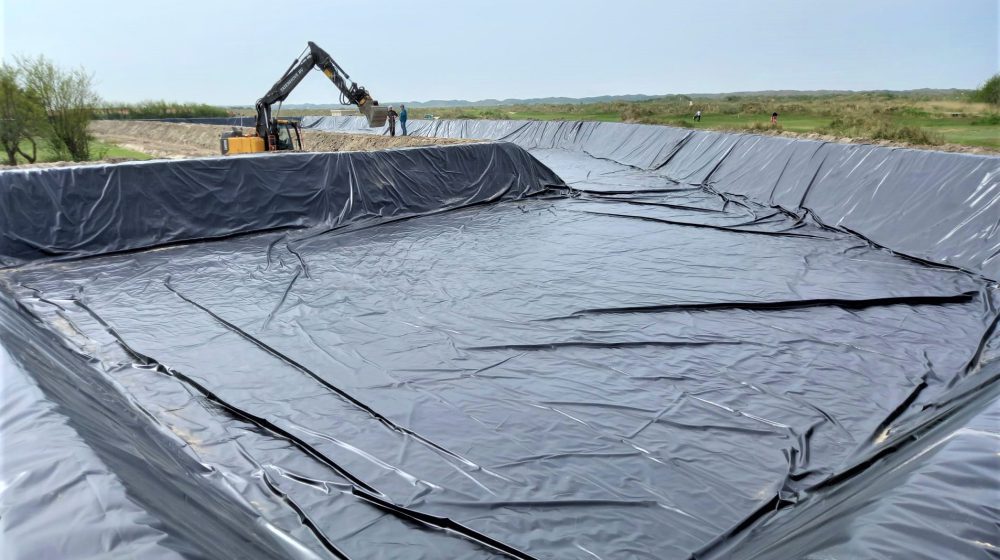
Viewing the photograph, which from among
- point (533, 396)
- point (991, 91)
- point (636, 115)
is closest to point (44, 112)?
point (533, 396)

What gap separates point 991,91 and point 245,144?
32972mm

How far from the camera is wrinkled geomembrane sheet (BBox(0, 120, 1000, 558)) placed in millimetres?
2355

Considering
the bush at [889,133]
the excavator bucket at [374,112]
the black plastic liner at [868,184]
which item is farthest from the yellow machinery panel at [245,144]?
the bush at [889,133]

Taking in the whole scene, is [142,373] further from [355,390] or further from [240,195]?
[240,195]

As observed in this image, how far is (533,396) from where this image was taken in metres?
A: 3.76

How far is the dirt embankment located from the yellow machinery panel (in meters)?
3.48

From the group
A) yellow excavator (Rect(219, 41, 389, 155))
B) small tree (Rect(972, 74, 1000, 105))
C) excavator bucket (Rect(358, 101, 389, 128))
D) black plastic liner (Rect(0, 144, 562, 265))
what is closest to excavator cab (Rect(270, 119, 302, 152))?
yellow excavator (Rect(219, 41, 389, 155))

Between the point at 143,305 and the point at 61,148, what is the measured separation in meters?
15.4

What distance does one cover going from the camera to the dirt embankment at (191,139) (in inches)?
802

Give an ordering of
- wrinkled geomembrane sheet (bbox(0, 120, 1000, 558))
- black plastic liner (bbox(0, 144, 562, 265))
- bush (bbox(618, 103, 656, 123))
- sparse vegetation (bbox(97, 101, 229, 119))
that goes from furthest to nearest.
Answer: sparse vegetation (bbox(97, 101, 229, 119))
bush (bbox(618, 103, 656, 123))
black plastic liner (bbox(0, 144, 562, 265))
wrinkled geomembrane sheet (bbox(0, 120, 1000, 558))

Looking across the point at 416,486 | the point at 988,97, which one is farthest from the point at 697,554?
the point at 988,97

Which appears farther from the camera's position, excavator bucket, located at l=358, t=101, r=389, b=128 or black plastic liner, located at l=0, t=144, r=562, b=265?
excavator bucket, located at l=358, t=101, r=389, b=128

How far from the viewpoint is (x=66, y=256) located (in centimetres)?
690

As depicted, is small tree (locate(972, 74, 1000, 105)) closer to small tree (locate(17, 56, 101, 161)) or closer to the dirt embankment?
the dirt embankment
